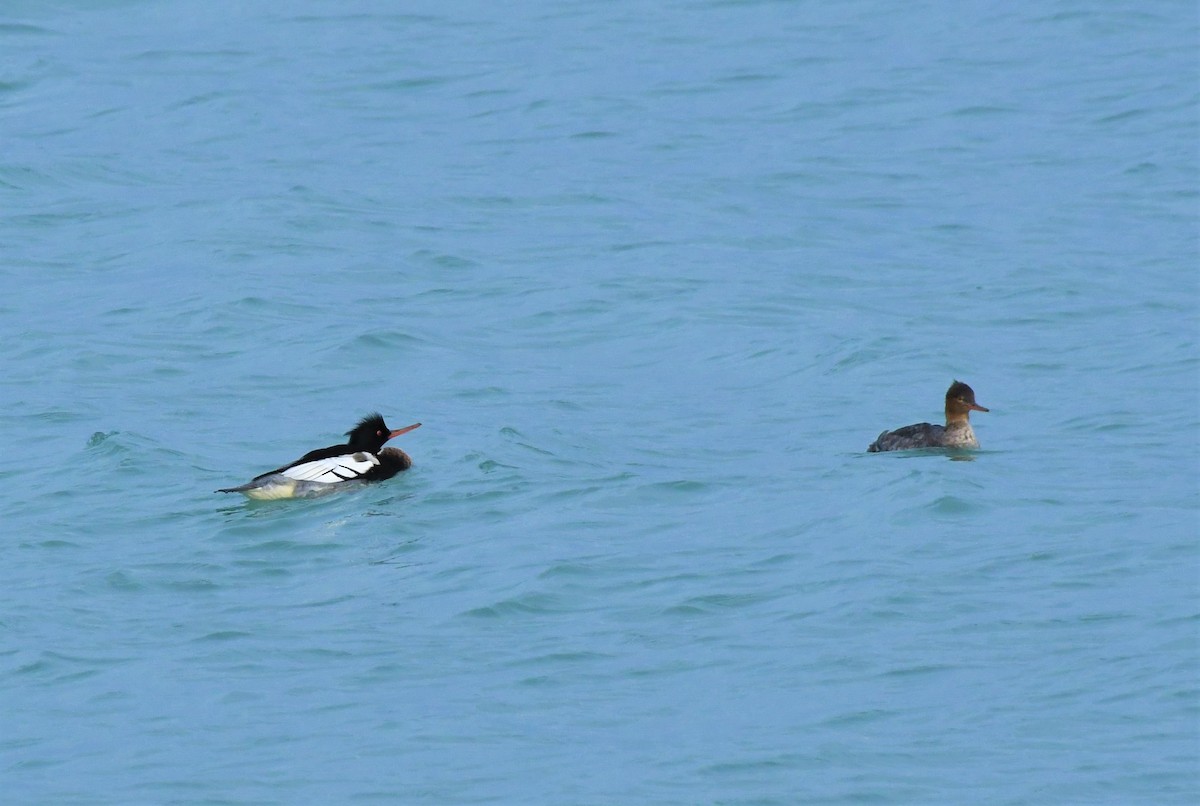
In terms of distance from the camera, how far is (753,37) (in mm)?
32656

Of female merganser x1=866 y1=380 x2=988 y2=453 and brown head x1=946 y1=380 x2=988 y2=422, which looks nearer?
female merganser x1=866 y1=380 x2=988 y2=453

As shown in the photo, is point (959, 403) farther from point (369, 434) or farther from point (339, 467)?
point (339, 467)

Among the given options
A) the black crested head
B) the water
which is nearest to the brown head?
the water

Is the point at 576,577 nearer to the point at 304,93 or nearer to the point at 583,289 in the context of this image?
the point at 583,289

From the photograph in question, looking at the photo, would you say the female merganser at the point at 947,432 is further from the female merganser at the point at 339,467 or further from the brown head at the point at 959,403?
the female merganser at the point at 339,467

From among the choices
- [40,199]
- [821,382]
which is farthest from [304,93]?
[821,382]

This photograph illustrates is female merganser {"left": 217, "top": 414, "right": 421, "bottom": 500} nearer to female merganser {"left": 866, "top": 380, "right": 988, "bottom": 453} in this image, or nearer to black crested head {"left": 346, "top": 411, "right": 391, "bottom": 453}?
black crested head {"left": 346, "top": 411, "right": 391, "bottom": 453}

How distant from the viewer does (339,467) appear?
1538cm

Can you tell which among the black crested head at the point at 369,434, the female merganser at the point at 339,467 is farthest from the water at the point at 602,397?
the black crested head at the point at 369,434

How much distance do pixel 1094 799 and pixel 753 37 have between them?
958 inches

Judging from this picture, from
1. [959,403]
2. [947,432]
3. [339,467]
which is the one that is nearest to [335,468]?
[339,467]

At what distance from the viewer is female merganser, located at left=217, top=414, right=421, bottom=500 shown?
14.6 meters

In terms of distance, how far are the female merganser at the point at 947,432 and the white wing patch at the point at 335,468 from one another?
3860 mm

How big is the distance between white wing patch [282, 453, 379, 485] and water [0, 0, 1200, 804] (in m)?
0.28
